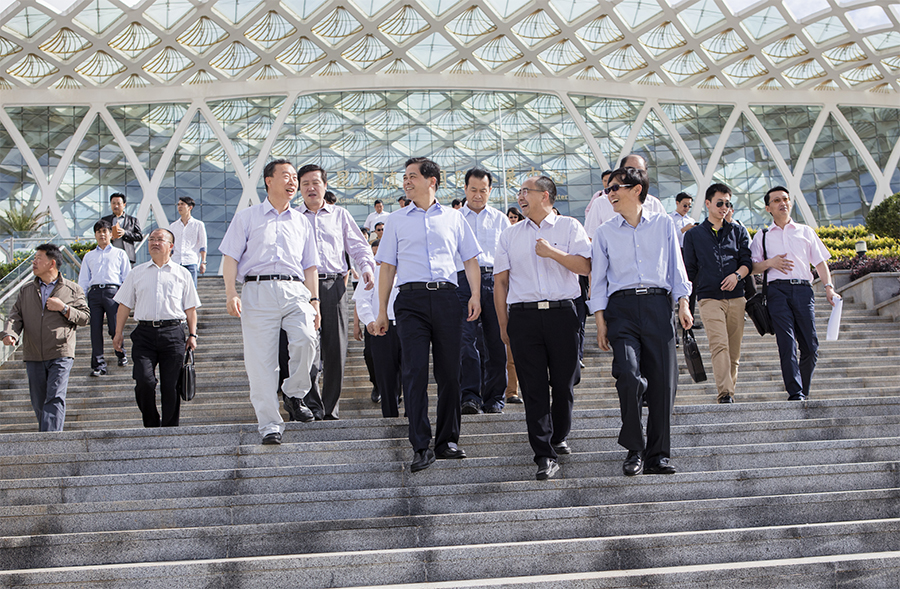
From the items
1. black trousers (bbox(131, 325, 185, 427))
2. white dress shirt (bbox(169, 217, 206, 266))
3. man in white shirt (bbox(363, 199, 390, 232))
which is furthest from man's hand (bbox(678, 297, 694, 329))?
man in white shirt (bbox(363, 199, 390, 232))

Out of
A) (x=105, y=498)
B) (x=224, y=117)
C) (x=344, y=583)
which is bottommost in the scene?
(x=344, y=583)

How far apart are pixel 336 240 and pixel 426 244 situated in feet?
5.74

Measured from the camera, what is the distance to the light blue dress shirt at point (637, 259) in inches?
193

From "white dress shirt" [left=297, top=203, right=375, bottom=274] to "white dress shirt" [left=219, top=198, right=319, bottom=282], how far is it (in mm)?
727

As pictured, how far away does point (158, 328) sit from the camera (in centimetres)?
660

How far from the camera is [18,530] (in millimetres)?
4285

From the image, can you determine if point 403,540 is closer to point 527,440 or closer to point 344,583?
point 344,583

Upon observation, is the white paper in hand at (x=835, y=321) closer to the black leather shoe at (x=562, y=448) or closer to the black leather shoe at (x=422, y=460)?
the black leather shoe at (x=562, y=448)

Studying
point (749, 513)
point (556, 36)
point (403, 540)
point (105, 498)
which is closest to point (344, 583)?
point (403, 540)

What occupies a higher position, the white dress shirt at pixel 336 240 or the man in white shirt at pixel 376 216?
the man in white shirt at pixel 376 216

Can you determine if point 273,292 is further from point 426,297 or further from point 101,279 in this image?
point 101,279

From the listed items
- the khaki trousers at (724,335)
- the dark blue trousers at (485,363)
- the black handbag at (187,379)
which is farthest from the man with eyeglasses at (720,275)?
the black handbag at (187,379)

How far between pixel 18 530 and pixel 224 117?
77.2ft

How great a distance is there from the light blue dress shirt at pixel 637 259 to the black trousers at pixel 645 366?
4.4 inches
